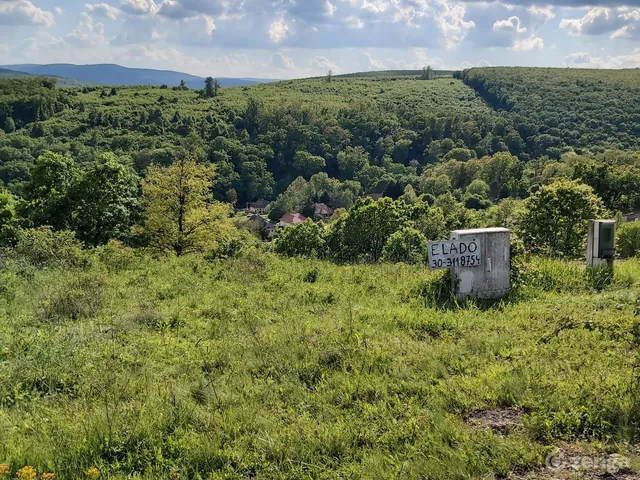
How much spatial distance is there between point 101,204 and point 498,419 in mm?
18243

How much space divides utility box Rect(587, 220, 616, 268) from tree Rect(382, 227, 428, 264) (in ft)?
23.4

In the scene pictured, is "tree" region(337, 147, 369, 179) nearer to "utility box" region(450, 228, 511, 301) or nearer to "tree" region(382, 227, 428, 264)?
"tree" region(382, 227, 428, 264)

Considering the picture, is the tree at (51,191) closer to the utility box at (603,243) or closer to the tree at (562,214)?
the tree at (562,214)

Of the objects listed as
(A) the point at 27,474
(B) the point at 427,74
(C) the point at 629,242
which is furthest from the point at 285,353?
(B) the point at 427,74

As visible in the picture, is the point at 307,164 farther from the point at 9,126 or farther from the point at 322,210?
the point at 9,126

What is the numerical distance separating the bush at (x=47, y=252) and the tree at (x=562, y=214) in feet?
40.9

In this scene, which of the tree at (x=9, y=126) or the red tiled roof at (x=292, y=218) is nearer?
the red tiled roof at (x=292, y=218)

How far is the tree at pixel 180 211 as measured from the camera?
19125 mm

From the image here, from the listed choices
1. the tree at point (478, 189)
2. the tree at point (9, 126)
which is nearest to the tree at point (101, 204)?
the tree at point (478, 189)

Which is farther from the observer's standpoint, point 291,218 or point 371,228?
point 291,218

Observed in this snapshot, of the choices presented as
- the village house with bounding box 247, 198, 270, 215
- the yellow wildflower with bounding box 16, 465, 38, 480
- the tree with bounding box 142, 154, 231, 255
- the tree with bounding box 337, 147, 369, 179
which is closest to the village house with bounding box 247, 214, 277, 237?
the village house with bounding box 247, 198, 270, 215

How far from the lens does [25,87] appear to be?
113m

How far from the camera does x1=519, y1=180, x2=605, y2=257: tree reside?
46.7ft

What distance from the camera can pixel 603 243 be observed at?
816 cm
